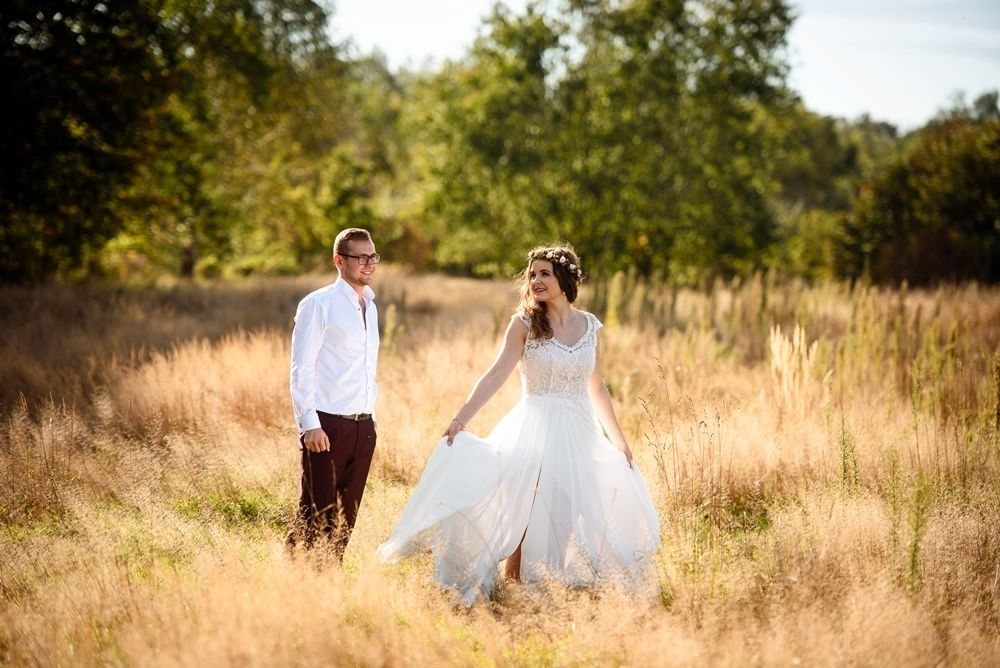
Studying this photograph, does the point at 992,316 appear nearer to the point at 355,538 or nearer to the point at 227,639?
the point at 355,538

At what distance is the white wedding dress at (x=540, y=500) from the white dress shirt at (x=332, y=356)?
51 cm

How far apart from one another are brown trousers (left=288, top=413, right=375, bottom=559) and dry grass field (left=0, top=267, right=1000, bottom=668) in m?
0.17

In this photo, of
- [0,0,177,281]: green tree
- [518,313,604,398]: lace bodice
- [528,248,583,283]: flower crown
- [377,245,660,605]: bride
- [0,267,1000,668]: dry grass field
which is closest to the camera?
[0,267,1000,668]: dry grass field

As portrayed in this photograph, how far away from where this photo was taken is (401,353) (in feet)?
27.0

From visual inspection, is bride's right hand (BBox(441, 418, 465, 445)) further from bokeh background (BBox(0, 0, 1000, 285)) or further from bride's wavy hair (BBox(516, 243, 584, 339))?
bokeh background (BBox(0, 0, 1000, 285))

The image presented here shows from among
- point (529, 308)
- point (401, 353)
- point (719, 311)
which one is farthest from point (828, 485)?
point (719, 311)

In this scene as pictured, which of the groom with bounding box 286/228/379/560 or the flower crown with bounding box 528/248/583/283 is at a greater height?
the flower crown with bounding box 528/248/583/283

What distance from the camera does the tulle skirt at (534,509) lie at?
10.9 feet

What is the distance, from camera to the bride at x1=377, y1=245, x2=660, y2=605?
3.35m

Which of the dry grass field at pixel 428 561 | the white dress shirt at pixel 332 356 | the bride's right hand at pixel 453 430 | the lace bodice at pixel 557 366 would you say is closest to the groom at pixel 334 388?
the white dress shirt at pixel 332 356

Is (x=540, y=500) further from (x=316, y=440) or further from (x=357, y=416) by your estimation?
(x=316, y=440)

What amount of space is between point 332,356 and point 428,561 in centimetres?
129

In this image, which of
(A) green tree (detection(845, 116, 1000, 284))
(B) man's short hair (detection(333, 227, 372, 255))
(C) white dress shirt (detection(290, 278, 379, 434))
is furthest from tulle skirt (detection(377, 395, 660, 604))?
(A) green tree (detection(845, 116, 1000, 284))

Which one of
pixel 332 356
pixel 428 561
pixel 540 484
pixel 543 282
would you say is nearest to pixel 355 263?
pixel 332 356
